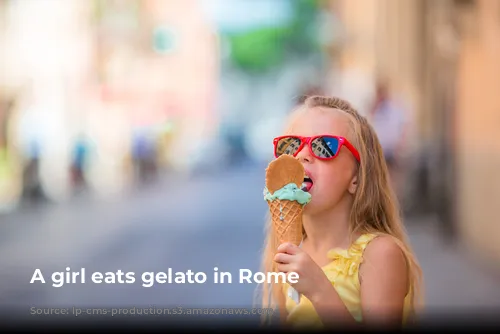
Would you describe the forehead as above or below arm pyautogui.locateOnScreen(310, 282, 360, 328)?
above

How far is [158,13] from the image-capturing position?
643 inches

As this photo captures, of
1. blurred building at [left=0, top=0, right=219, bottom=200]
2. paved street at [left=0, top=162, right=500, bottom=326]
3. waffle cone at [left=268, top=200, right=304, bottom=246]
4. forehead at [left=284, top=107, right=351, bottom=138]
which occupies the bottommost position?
waffle cone at [left=268, top=200, right=304, bottom=246]

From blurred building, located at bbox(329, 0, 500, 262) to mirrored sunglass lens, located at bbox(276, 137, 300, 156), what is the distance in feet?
15.9

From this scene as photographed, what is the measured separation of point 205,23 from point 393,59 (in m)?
4.13

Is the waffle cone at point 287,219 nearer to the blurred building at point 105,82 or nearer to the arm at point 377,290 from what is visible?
the arm at point 377,290

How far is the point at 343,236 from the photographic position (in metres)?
1.70

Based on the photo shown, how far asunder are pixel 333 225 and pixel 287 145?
6.1 inches

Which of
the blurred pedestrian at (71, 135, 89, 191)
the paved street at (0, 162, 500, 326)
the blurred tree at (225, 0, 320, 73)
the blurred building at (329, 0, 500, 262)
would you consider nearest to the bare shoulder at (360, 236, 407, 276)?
the paved street at (0, 162, 500, 326)

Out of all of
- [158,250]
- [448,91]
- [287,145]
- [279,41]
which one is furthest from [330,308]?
[279,41]

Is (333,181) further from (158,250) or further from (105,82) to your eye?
(105,82)

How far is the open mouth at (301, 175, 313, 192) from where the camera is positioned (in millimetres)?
1655

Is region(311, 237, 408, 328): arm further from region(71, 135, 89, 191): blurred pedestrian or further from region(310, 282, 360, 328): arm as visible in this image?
region(71, 135, 89, 191): blurred pedestrian

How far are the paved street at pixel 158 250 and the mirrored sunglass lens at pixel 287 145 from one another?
1.88ft

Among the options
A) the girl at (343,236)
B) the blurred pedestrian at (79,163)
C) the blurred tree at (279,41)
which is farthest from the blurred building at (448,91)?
the girl at (343,236)
